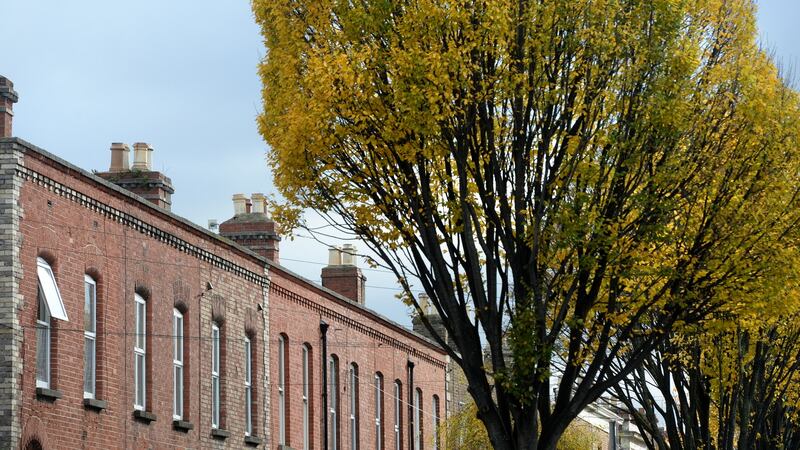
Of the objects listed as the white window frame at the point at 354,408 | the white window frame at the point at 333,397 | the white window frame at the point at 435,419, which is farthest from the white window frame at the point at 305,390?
the white window frame at the point at 435,419

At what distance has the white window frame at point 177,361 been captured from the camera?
99.6 feet

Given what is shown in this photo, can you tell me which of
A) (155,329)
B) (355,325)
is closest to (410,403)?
(355,325)

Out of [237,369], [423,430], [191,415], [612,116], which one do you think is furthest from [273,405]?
[612,116]

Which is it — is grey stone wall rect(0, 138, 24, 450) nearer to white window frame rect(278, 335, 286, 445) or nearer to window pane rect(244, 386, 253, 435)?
window pane rect(244, 386, 253, 435)

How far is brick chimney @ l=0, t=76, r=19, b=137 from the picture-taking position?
23.9 meters

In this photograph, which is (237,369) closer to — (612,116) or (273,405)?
(273,405)

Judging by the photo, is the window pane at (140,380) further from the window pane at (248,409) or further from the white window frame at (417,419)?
the white window frame at (417,419)

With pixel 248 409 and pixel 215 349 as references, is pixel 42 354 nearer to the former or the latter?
pixel 215 349

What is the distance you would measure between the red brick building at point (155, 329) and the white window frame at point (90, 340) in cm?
3

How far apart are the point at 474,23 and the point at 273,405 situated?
1832cm

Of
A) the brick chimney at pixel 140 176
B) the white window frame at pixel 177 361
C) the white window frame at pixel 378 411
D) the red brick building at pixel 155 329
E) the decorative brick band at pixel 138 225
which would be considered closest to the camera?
the red brick building at pixel 155 329

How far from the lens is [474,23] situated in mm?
19531

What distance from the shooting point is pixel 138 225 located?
93.2 feet

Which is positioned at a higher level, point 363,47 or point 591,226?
point 363,47
